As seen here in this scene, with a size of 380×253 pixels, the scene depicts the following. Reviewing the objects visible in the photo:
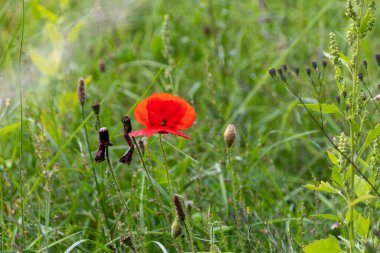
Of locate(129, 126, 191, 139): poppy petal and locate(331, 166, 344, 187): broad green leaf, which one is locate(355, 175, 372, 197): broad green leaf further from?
locate(129, 126, 191, 139): poppy petal

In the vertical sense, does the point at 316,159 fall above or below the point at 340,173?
below

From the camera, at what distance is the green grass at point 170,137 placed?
2.18 m

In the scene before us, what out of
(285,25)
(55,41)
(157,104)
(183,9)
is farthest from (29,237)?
(183,9)

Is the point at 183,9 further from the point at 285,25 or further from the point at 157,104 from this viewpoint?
the point at 157,104

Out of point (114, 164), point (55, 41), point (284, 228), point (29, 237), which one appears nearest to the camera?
point (29, 237)

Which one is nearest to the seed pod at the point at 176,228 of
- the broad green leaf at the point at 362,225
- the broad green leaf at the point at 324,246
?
the broad green leaf at the point at 324,246

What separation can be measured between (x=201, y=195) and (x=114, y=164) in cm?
67

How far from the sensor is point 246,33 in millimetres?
4023

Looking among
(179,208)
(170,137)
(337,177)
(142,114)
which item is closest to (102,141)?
(142,114)

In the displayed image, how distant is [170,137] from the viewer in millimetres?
2920

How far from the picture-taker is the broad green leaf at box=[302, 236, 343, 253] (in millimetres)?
1623

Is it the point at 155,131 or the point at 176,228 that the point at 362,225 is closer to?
the point at 176,228

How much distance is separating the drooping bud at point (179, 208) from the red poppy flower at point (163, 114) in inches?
6.9

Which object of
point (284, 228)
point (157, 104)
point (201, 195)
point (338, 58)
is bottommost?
point (284, 228)
